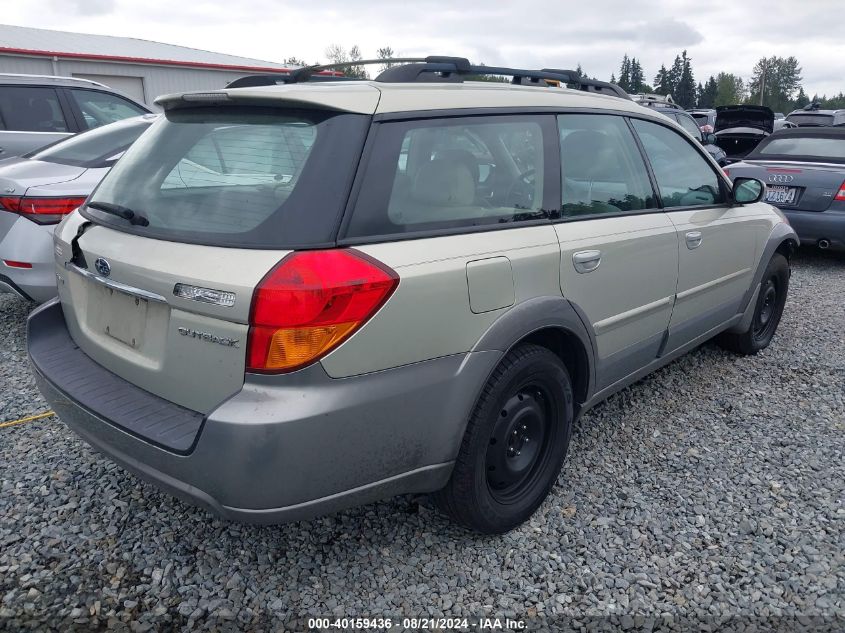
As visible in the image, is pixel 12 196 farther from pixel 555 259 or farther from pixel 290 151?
pixel 555 259

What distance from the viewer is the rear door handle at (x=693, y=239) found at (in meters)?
3.53

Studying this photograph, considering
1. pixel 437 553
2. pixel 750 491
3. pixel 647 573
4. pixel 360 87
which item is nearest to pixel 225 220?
pixel 360 87

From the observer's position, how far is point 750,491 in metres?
3.06

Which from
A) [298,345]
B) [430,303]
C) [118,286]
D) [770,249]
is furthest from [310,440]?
[770,249]

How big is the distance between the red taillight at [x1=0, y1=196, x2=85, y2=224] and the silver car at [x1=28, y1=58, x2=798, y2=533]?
6.29 feet

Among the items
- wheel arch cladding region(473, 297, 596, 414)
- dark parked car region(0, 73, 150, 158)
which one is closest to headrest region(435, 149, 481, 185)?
wheel arch cladding region(473, 297, 596, 414)

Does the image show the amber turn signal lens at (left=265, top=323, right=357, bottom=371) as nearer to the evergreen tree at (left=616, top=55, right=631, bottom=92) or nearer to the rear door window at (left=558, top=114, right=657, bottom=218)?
the rear door window at (left=558, top=114, right=657, bottom=218)

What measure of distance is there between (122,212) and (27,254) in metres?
2.43

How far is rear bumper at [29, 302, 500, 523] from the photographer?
76.8 inches

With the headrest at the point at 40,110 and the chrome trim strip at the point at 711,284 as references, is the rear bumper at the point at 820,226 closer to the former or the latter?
the chrome trim strip at the point at 711,284

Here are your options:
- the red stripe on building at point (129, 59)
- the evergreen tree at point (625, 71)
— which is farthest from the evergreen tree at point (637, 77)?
the red stripe on building at point (129, 59)

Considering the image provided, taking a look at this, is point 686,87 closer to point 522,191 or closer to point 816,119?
point 816,119

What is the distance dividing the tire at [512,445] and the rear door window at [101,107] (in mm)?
6382

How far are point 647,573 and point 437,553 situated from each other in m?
0.79
